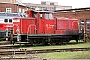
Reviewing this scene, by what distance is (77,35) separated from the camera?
993 inches

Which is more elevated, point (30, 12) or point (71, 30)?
point (30, 12)

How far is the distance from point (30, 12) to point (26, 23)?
1221 millimetres

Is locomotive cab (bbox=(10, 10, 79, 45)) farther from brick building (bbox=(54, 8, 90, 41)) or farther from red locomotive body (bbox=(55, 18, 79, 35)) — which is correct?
brick building (bbox=(54, 8, 90, 41))

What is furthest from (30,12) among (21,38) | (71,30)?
(71,30)

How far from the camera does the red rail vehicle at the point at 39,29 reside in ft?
72.3

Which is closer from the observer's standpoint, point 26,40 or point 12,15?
point 26,40

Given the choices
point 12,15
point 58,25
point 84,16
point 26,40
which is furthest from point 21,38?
point 84,16

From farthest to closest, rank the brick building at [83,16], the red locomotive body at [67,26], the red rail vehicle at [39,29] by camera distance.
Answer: the brick building at [83,16] < the red locomotive body at [67,26] < the red rail vehicle at [39,29]

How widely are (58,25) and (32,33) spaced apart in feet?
9.44

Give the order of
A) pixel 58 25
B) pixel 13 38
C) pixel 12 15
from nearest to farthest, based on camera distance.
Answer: pixel 13 38 → pixel 58 25 → pixel 12 15

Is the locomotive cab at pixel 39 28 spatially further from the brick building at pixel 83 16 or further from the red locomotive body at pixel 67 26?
the brick building at pixel 83 16

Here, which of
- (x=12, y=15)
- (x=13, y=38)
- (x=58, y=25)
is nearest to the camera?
(x=13, y=38)

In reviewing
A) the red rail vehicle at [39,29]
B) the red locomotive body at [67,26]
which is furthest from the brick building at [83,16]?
the red rail vehicle at [39,29]

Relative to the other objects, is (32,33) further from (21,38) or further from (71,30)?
(71,30)
